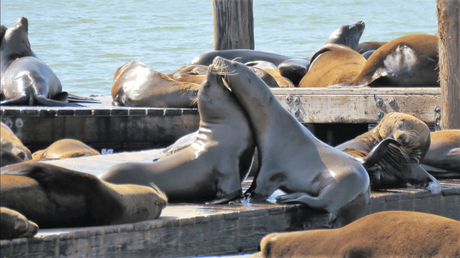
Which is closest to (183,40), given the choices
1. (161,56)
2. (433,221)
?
(161,56)

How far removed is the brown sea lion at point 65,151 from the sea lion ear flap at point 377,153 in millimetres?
3057

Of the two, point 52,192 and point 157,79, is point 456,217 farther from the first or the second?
point 157,79

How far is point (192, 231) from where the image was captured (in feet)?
10.9

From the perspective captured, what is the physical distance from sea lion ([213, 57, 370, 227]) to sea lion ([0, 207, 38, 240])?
5.02 feet

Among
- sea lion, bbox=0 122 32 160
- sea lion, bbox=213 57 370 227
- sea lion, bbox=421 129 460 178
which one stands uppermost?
sea lion, bbox=213 57 370 227

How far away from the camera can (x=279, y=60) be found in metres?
11.5

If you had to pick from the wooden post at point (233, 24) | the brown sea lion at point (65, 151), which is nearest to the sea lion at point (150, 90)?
the brown sea lion at point (65, 151)

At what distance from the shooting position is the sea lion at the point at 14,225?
8.23 ft

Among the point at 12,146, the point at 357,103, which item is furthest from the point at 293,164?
the point at 357,103

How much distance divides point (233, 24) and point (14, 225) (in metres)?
8.41

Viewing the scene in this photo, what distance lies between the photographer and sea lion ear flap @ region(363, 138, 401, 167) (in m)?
4.27

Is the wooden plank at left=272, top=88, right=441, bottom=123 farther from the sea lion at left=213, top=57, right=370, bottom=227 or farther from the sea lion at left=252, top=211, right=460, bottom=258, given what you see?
the sea lion at left=252, top=211, right=460, bottom=258

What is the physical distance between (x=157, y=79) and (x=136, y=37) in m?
21.8

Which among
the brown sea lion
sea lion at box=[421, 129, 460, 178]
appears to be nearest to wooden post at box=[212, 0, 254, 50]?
the brown sea lion
